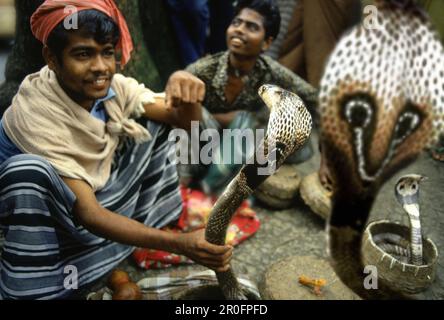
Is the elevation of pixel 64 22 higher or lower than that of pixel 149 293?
higher

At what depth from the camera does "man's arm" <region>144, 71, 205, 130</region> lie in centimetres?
179

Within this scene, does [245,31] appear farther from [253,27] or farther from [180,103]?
[180,103]

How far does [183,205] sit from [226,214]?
1.00 metres

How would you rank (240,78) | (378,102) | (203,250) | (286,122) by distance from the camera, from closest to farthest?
(378,102)
(286,122)
(203,250)
(240,78)

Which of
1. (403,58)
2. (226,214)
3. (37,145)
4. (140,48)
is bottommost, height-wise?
(226,214)

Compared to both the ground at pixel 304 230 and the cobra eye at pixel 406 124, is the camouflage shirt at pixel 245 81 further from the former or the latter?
the cobra eye at pixel 406 124

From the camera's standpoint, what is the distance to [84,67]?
1.60 meters

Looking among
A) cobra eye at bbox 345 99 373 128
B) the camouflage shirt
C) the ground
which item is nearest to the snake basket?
the ground

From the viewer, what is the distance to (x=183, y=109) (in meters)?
2.02

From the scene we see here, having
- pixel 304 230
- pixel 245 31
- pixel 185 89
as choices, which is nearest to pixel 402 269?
pixel 304 230

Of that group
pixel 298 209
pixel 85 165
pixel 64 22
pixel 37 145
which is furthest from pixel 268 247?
pixel 64 22

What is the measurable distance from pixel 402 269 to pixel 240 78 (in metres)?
1.37

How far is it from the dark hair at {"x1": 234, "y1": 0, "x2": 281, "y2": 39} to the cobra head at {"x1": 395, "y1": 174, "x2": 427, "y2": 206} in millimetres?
1189
